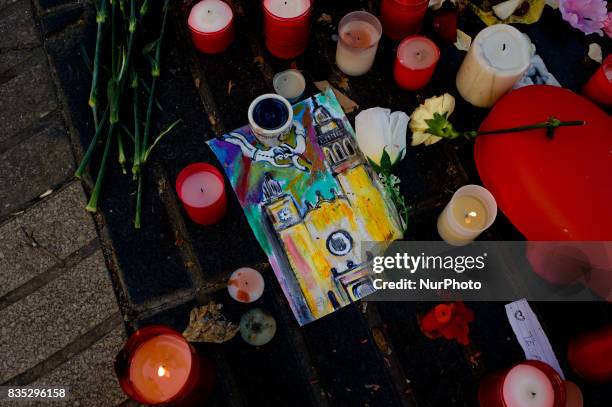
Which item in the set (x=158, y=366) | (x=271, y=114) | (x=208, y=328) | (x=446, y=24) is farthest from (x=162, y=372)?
(x=446, y=24)

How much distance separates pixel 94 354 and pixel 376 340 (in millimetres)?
673

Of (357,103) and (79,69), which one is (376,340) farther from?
(79,69)

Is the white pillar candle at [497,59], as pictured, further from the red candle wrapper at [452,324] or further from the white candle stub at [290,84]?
the red candle wrapper at [452,324]

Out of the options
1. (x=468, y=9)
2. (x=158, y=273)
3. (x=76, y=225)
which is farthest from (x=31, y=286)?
(x=468, y=9)

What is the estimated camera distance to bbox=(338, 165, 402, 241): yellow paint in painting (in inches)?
54.1

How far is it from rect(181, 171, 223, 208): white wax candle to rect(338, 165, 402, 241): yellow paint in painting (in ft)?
1.06

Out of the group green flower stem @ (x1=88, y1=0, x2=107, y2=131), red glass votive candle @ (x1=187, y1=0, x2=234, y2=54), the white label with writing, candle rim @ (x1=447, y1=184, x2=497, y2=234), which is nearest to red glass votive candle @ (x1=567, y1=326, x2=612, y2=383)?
the white label with writing

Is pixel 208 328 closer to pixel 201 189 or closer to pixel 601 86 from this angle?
pixel 201 189

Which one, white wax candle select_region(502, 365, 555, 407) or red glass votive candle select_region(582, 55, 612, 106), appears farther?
red glass votive candle select_region(582, 55, 612, 106)

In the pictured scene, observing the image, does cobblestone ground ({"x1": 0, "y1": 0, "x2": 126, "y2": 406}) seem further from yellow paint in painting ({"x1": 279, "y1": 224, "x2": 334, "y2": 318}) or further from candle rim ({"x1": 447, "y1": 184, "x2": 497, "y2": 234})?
candle rim ({"x1": 447, "y1": 184, "x2": 497, "y2": 234})

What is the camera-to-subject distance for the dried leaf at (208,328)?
49.8 inches

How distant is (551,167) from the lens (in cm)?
124

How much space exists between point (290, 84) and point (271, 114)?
0.50 ft

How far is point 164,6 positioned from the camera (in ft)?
4.77
